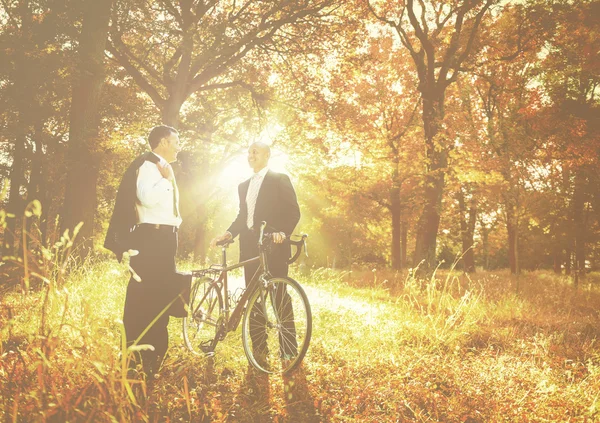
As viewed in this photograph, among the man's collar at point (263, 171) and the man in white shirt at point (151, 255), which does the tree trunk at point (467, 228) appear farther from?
the man in white shirt at point (151, 255)

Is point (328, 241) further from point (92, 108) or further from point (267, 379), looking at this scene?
point (267, 379)

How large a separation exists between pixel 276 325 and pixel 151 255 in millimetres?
1337

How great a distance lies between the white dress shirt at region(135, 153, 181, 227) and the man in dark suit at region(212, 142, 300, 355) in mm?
968

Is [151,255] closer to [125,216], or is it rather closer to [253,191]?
[125,216]

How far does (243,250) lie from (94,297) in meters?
2.32

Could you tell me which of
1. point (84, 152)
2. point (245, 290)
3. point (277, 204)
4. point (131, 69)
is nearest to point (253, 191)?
point (277, 204)

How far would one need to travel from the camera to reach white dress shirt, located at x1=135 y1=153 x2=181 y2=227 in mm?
4250

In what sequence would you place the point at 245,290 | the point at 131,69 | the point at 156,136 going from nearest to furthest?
1. the point at 156,136
2. the point at 245,290
3. the point at 131,69

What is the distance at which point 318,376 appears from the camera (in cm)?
455

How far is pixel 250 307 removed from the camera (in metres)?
4.68

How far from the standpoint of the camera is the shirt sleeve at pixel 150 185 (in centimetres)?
425

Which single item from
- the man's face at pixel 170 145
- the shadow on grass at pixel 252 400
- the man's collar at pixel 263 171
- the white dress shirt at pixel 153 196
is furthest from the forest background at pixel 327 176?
the man's collar at pixel 263 171

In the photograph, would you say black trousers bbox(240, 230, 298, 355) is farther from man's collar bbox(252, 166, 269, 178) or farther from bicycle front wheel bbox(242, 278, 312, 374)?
man's collar bbox(252, 166, 269, 178)

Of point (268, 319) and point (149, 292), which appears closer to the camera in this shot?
point (149, 292)
